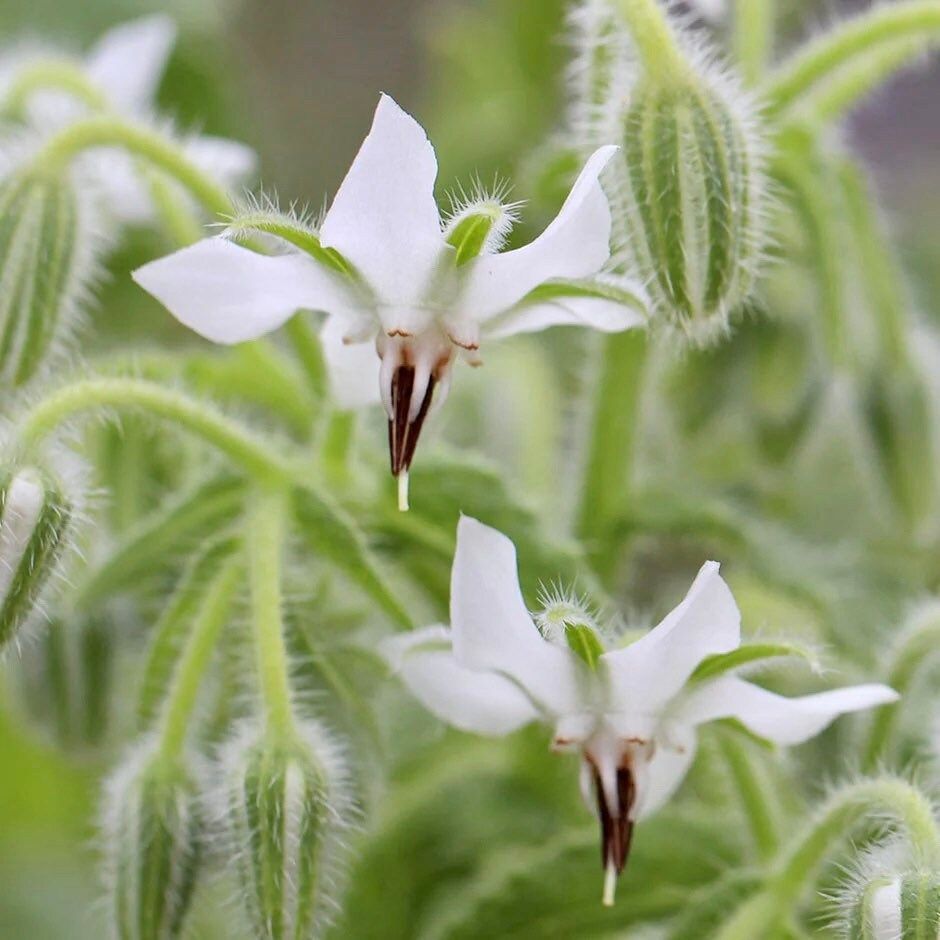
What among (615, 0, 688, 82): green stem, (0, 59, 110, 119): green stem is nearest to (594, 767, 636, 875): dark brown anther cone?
(615, 0, 688, 82): green stem

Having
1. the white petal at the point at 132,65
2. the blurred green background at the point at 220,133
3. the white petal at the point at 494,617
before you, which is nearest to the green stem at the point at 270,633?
the white petal at the point at 494,617

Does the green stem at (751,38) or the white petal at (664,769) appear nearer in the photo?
the white petal at (664,769)

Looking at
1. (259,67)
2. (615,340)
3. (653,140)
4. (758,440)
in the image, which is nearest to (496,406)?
(758,440)

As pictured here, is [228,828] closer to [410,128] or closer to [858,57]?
[410,128]

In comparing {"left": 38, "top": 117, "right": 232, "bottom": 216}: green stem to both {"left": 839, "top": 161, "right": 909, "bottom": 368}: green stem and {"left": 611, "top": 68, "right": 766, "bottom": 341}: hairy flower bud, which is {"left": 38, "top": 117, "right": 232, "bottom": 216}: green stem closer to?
{"left": 611, "top": 68, "right": 766, "bottom": 341}: hairy flower bud

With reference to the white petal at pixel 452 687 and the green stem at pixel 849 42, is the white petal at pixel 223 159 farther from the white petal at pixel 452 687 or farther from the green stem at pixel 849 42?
the white petal at pixel 452 687

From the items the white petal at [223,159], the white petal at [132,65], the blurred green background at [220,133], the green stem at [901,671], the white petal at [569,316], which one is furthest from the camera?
the blurred green background at [220,133]
